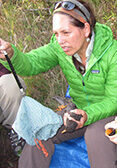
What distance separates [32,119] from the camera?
1336mm

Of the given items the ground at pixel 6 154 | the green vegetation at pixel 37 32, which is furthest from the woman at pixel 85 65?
the green vegetation at pixel 37 32

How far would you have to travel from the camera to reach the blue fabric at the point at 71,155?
1.72m

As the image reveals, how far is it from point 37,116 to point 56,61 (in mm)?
685

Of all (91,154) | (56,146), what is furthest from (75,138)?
(91,154)

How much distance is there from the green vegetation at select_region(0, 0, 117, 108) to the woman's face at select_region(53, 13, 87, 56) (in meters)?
1.15

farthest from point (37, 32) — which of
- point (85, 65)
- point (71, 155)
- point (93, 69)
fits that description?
point (71, 155)

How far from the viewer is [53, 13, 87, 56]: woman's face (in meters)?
1.33

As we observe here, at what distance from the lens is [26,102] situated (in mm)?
1299

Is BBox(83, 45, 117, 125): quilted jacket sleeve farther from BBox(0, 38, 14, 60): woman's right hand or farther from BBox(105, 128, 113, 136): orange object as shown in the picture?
BBox(0, 38, 14, 60): woman's right hand

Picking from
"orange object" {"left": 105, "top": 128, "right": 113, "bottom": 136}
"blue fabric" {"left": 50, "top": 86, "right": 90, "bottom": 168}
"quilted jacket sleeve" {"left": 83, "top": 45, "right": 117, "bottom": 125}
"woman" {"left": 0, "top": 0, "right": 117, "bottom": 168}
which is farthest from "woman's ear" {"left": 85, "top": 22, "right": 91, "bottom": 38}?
"blue fabric" {"left": 50, "top": 86, "right": 90, "bottom": 168}

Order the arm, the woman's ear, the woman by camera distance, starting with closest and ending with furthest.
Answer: the woman → the woman's ear → the arm

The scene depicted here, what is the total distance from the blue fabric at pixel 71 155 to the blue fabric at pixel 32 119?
21.0 inches

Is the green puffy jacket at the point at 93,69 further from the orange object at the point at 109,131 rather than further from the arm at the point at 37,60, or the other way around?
the orange object at the point at 109,131

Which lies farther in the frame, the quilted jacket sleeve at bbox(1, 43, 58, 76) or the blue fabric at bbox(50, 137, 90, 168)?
the blue fabric at bbox(50, 137, 90, 168)
